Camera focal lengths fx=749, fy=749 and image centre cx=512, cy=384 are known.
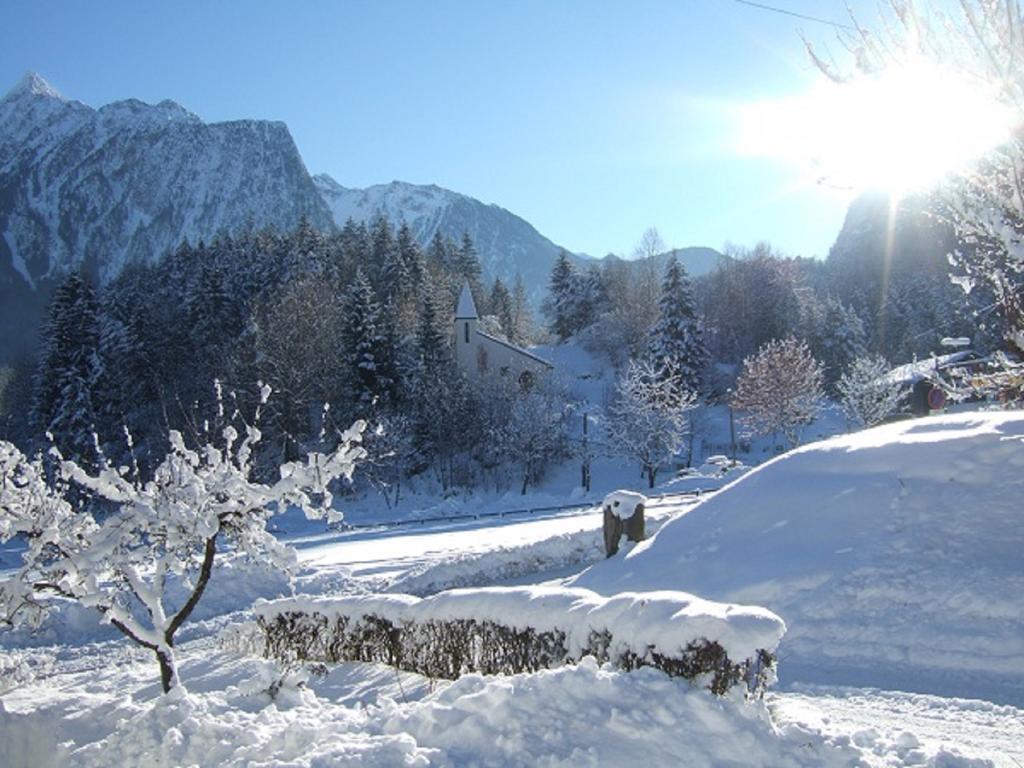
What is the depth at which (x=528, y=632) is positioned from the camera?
22.2 feet

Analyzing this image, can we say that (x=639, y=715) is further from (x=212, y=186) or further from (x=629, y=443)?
(x=212, y=186)

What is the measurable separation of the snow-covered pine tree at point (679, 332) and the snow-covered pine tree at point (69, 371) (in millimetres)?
33212

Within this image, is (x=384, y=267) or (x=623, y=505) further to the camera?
(x=384, y=267)

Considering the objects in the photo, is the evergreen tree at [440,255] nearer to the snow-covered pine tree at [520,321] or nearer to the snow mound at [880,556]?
the snow-covered pine tree at [520,321]

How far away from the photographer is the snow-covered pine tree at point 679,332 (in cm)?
4803

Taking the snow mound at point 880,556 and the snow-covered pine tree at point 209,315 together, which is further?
the snow-covered pine tree at point 209,315

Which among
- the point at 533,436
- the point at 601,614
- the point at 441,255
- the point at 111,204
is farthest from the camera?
the point at 111,204

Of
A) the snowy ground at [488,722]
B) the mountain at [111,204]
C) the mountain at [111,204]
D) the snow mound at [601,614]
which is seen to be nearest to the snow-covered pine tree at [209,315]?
the snowy ground at [488,722]

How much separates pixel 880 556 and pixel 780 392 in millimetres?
29522

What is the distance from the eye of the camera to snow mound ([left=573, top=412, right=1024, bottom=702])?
27.6 ft

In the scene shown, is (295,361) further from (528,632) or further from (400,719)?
(400,719)

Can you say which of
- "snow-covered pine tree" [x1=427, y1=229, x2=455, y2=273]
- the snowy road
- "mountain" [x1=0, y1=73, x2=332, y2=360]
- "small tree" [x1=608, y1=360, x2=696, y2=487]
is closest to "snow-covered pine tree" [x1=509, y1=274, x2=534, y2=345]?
"snow-covered pine tree" [x1=427, y1=229, x2=455, y2=273]

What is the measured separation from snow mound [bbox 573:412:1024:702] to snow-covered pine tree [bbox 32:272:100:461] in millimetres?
37215

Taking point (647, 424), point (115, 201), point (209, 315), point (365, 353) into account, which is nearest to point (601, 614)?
point (647, 424)
